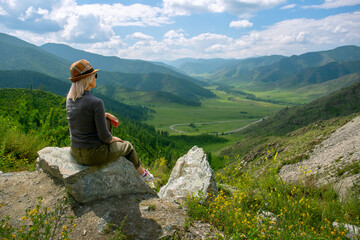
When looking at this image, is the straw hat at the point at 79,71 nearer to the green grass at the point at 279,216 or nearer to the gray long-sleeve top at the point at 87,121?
the gray long-sleeve top at the point at 87,121

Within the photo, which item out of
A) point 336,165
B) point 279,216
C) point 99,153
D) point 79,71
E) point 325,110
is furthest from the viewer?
point 325,110

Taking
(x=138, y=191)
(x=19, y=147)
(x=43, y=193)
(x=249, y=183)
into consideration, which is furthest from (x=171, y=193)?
(x=19, y=147)

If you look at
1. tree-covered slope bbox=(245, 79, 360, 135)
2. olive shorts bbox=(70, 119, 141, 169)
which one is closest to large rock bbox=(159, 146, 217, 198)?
olive shorts bbox=(70, 119, 141, 169)

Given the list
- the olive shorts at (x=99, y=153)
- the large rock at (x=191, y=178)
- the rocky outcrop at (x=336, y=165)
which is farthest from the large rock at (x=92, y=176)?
the rocky outcrop at (x=336, y=165)

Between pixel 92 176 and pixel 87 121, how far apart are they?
5.05 feet

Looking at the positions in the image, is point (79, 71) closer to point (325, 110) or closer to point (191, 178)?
point (191, 178)

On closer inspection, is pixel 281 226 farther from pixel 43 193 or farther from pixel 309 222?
pixel 43 193

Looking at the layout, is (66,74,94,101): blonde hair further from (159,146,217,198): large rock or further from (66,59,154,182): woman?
(159,146,217,198): large rock

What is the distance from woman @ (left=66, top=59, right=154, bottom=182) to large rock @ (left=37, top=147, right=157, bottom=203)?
281mm

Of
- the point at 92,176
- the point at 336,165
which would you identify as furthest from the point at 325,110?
the point at 92,176

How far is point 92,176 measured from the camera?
19.0 ft

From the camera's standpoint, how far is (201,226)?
17.4 ft

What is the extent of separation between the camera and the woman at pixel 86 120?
539 cm

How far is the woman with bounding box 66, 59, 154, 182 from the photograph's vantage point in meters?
5.39
